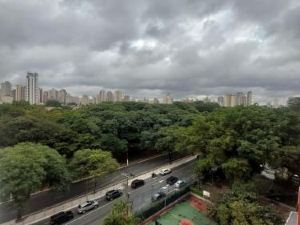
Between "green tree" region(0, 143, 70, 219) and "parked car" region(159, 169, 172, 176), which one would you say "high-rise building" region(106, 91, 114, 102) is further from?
"green tree" region(0, 143, 70, 219)

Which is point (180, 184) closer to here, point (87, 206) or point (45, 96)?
point (87, 206)

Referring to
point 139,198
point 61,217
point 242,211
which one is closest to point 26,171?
point 61,217

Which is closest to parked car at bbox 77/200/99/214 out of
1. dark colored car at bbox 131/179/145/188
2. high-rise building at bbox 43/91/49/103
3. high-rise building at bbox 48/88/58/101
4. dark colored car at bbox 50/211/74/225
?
dark colored car at bbox 50/211/74/225

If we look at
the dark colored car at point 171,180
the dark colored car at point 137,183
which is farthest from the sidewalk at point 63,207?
the dark colored car at point 171,180

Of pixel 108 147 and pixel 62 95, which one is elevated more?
pixel 62 95

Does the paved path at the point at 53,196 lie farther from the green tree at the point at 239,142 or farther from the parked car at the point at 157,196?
the green tree at the point at 239,142

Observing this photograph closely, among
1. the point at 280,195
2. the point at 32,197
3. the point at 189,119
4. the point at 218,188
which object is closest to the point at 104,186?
the point at 32,197

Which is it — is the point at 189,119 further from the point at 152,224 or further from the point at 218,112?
the point at 152,224
